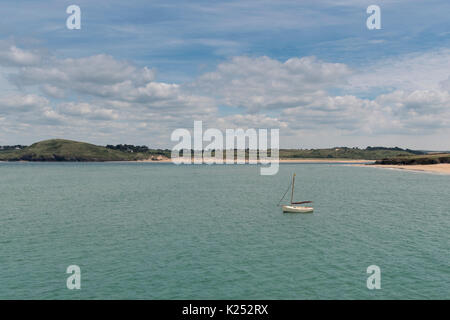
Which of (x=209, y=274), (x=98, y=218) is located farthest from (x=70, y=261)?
(x=98, y=218)

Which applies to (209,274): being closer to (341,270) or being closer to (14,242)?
(341,270)

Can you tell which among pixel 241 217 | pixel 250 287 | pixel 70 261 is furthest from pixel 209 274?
pixel 241 217

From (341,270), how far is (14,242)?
148ft

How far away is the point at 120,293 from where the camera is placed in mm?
30344

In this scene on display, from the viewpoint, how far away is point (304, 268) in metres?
36.4

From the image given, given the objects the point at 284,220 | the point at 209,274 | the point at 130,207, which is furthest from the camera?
the point at 130,207

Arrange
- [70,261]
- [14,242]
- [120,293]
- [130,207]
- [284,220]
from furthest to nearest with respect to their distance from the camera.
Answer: [130,207] → [284,220] → [14,242] → [70,261] → [120,293]

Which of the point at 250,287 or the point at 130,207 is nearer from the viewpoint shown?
the point at 250,287
